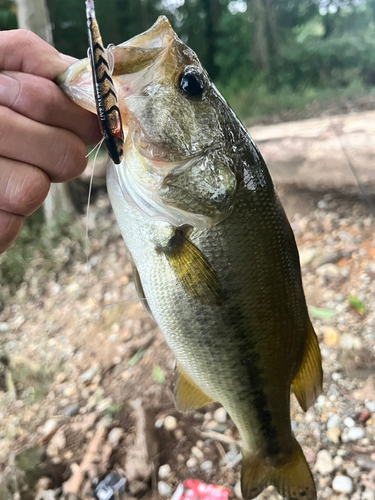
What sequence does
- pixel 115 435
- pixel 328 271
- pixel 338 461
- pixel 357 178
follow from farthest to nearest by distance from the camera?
pixel 357 178 < pixel 328 271 < pixel 115 435 < pixel 338 461

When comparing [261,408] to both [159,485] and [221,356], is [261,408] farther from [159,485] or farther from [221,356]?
[159,485]

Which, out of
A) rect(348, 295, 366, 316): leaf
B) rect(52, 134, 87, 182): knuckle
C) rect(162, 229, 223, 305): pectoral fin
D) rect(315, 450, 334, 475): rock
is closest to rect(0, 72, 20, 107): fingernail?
rect(52, 134, 87, 182): knuckle

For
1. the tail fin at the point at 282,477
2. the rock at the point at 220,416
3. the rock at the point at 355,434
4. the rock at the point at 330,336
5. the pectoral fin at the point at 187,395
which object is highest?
the pectoral fin at the point at 187,395

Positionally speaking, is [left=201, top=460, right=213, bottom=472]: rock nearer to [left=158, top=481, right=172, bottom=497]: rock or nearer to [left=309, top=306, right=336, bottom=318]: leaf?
[left=158, top=481, right=172, bottom=497]: rock

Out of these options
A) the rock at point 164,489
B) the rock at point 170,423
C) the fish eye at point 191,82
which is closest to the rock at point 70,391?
the rock at point 170,423

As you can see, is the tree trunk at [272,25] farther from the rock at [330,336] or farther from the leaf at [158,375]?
the leaf at [158,375]

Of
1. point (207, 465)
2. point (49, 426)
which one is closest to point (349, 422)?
point (207, 465)

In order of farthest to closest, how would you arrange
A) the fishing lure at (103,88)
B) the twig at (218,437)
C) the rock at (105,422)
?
the rock at (105,422) → the twig at (218,437) → the fishing lure at (103,88)

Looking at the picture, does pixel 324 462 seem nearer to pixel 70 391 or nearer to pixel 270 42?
pixel 70 391
